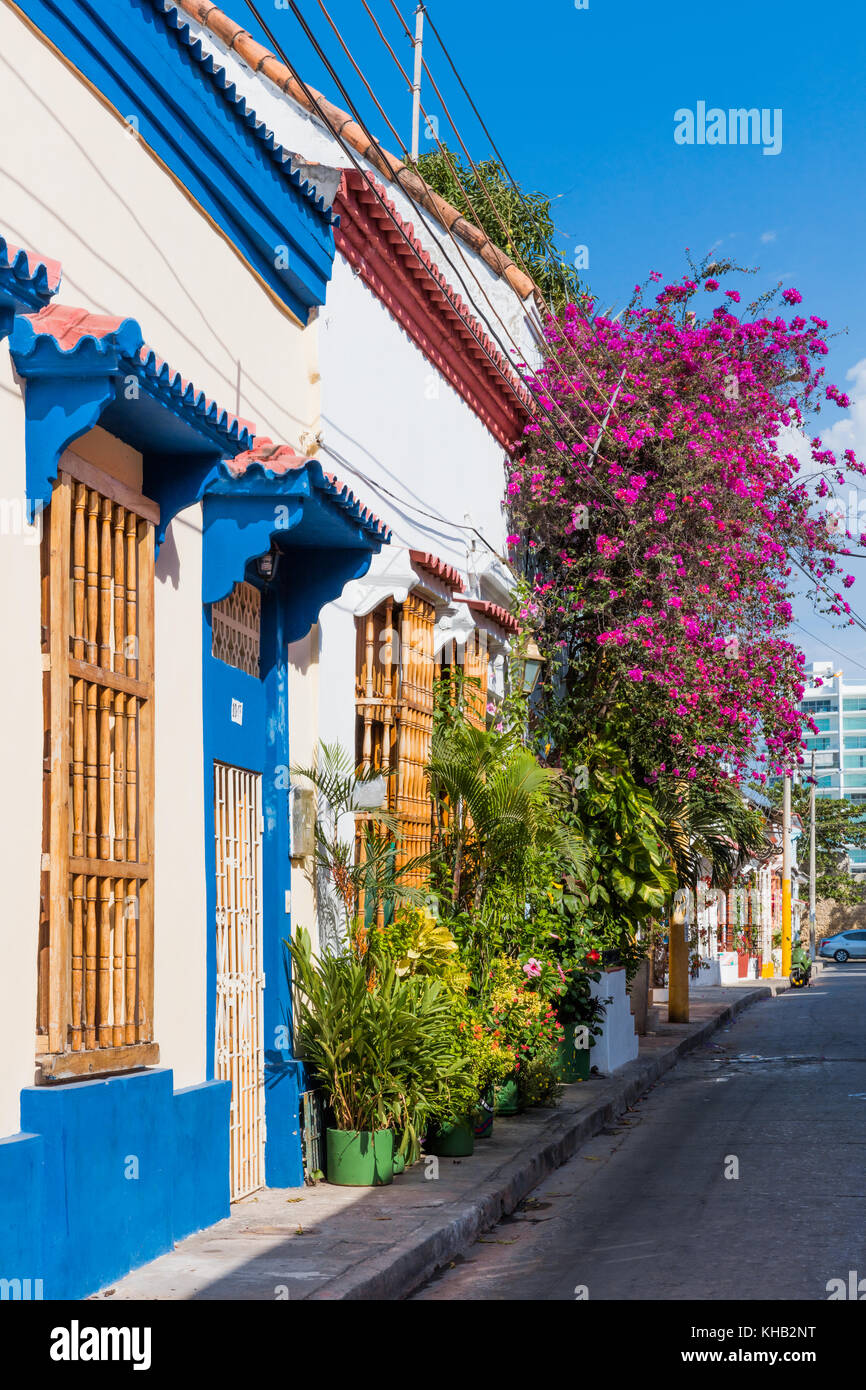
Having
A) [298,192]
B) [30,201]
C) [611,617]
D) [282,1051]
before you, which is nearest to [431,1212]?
[282,1051]

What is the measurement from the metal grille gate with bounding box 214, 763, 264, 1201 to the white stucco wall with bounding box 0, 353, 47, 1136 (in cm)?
245

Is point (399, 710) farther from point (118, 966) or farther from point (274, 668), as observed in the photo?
point (118, 966)

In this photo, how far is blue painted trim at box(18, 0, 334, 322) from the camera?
7.15 metres

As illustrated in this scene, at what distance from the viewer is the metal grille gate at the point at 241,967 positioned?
336 inches

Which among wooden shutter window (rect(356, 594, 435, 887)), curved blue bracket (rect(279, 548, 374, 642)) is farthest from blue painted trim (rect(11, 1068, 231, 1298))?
wooden shutter window (rect(356, 594, 435, 887))

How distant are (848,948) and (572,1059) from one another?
186 ft

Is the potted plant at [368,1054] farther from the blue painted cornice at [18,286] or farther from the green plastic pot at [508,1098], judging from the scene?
the blue painted cornice at [18,286]

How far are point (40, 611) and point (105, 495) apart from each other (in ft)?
2.82

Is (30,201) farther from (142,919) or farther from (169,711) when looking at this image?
(142,919)

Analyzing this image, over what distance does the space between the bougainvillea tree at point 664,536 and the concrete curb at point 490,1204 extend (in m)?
3.90

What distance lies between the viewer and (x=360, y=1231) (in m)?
7.64

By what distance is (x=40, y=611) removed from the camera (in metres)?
6.11

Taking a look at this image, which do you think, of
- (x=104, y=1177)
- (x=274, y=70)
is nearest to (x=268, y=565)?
(x=104, y=1177)

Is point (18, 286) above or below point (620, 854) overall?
above
